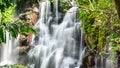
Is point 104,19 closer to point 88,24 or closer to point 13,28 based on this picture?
point 88,24

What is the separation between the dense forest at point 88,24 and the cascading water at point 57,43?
43 centimetres

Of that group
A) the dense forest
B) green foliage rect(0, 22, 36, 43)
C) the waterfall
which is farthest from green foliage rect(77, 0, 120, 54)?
the waterfall

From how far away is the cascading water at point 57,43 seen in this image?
12133 millimetres

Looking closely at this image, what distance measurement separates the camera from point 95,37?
962cm

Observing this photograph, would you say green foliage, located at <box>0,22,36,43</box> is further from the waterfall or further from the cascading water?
the waterfall

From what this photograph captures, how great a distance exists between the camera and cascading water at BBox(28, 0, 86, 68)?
39.8 feet

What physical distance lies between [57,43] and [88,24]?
538 cm

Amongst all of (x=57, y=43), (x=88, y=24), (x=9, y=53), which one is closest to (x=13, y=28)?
(x=88, y=24)

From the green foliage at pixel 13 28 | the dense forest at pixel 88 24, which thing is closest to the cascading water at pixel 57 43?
the dense forest at pixel 88 24

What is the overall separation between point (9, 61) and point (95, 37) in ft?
22.4

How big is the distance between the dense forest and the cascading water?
Result: 16.9 inches

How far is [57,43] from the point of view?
13.7 m

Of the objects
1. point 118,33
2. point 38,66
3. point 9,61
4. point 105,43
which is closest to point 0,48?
point 9,61

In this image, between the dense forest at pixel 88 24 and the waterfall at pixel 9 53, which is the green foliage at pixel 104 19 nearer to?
the dense forest at pixel 88 24
